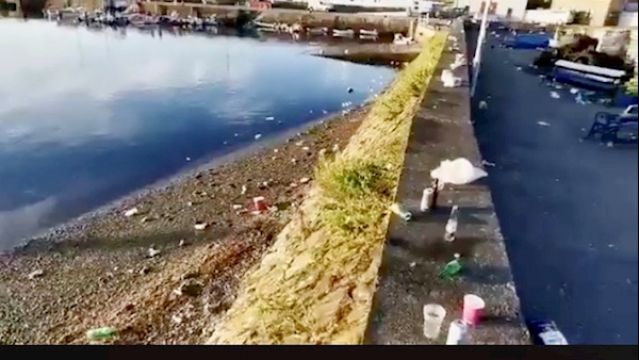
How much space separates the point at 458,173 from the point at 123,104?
3.20 feet

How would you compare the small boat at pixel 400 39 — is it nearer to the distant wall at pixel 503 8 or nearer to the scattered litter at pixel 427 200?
the distant wall at pixel 503 8

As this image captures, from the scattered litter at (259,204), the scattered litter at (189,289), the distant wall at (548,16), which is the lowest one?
the scattered litter at (189,289)

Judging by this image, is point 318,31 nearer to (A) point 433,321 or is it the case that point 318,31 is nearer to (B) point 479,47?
(B) point 479,47

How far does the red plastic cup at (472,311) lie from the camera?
1.01 m

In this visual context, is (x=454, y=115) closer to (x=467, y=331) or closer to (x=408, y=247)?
(x=408, y=247)

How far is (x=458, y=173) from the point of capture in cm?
135

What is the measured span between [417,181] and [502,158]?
0.99 feet

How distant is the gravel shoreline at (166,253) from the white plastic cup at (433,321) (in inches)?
31.3

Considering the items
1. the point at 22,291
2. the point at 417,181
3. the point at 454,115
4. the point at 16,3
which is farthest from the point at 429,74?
the point at 22,291

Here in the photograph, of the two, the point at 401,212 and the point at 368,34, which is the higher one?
the point at 368,34

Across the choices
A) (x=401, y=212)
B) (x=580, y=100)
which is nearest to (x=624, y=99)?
(x=580, y=100)

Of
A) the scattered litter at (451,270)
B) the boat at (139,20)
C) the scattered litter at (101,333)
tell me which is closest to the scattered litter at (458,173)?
the scattered litter at (451,270)
